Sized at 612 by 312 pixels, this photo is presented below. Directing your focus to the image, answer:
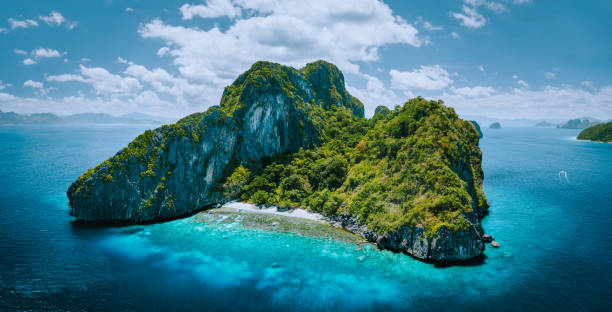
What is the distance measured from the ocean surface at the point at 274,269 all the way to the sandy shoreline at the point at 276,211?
251 inches

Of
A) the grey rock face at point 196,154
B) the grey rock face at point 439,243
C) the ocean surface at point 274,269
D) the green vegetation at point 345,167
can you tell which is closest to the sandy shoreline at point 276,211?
the green vegetation at point 345,167

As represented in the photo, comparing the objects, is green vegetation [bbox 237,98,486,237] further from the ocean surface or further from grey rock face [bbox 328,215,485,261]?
the ocean surface

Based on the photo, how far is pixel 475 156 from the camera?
164ft

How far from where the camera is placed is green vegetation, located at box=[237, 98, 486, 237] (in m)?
30.8

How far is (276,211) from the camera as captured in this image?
144 ft

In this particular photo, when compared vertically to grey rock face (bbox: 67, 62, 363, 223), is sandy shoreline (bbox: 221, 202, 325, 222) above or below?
below

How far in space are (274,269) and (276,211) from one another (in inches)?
658

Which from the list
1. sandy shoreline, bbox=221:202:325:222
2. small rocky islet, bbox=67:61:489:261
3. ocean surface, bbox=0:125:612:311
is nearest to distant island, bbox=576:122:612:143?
ocean surface, bbox=0:125:612:311

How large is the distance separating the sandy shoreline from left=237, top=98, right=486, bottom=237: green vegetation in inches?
48.9

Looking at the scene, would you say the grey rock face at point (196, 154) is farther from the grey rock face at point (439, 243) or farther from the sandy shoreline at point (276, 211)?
the grey rock face at point (439, 243)

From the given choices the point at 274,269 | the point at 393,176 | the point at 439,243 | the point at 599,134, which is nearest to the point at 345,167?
the point at 393,176

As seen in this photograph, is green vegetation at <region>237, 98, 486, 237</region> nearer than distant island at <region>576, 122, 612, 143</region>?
Yes

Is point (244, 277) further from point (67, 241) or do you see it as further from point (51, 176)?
point (51, 176)

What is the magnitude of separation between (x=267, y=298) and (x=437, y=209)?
20.5 metres
